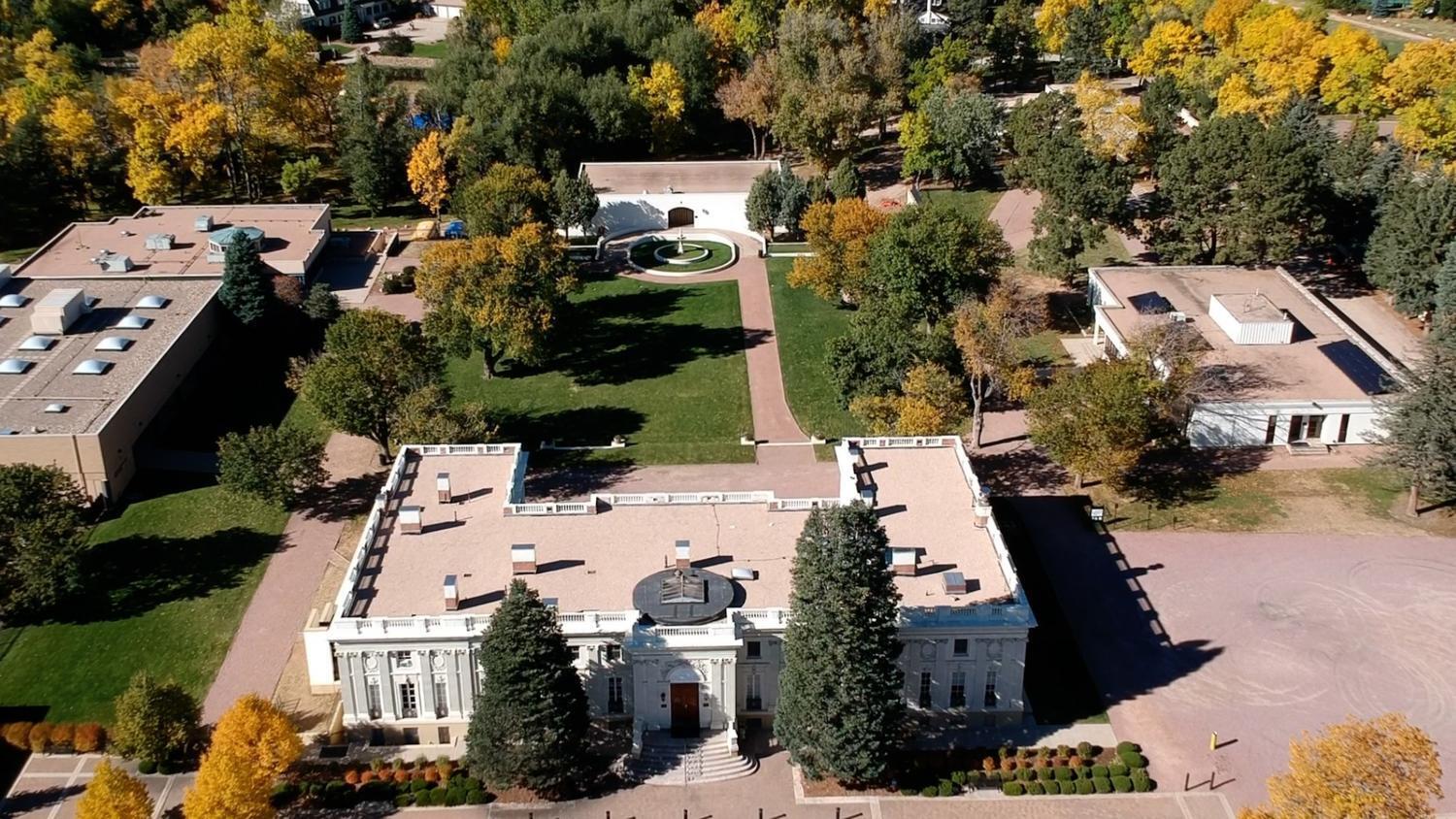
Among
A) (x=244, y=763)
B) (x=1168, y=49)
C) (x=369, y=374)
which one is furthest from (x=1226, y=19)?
(x=244, y=763)

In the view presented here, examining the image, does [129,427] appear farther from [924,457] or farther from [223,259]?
[924,457]

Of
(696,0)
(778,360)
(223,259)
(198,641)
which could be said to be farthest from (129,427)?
(696,0)

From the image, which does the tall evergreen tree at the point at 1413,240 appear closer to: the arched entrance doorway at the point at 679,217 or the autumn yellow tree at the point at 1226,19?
the autumn yellow tree at the point at 1226,19

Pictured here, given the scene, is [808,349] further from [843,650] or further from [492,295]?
[843,650]

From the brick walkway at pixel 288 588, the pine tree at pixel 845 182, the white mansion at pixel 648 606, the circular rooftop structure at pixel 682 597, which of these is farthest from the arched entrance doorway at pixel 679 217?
the circular rooftop structure at pixel 682 597

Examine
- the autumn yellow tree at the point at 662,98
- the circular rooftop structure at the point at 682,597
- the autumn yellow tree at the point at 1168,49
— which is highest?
the autumn yellow tree at the point at 1168,49
